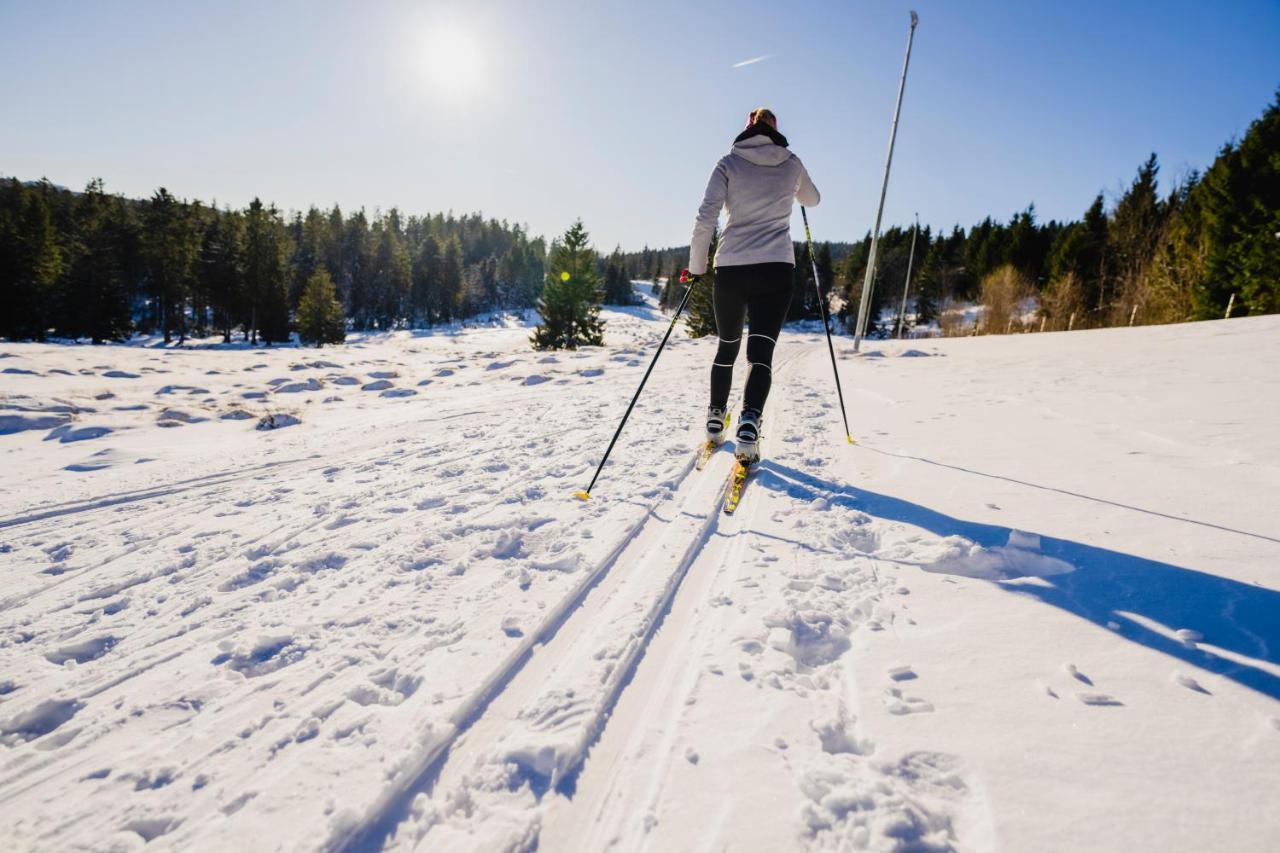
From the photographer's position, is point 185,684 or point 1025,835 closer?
point 1025,835

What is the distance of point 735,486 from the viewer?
12.3 feet

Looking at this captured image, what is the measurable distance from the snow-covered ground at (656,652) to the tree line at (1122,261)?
13.8m

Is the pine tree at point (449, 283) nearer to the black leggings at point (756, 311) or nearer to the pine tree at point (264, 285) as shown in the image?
the pine tree at point (264, 285)

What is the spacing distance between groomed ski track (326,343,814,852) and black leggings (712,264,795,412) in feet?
4.78

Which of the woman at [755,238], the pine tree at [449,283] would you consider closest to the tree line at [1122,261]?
the woman at [755,238]

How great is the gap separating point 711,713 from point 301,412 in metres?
8.93

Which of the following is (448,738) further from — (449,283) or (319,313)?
(449,283)

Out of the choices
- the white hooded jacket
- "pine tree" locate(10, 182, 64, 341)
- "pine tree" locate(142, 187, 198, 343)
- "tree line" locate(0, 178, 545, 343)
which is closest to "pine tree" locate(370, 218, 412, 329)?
"tree line" locate(0, 178, 545, 343)

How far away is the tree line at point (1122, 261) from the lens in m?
20.3

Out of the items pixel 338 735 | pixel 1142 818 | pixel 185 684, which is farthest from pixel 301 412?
pixel 1142 818

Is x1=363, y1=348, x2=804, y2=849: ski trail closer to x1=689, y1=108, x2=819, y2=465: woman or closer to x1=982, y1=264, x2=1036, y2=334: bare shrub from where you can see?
x1=689, y1=108, x2=819, y2=465: woman

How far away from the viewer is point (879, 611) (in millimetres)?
2168

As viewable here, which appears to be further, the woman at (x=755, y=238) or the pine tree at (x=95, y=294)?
the pine tree at (x=95, y=294)

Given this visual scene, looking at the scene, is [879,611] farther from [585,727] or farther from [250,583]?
[250,583]
